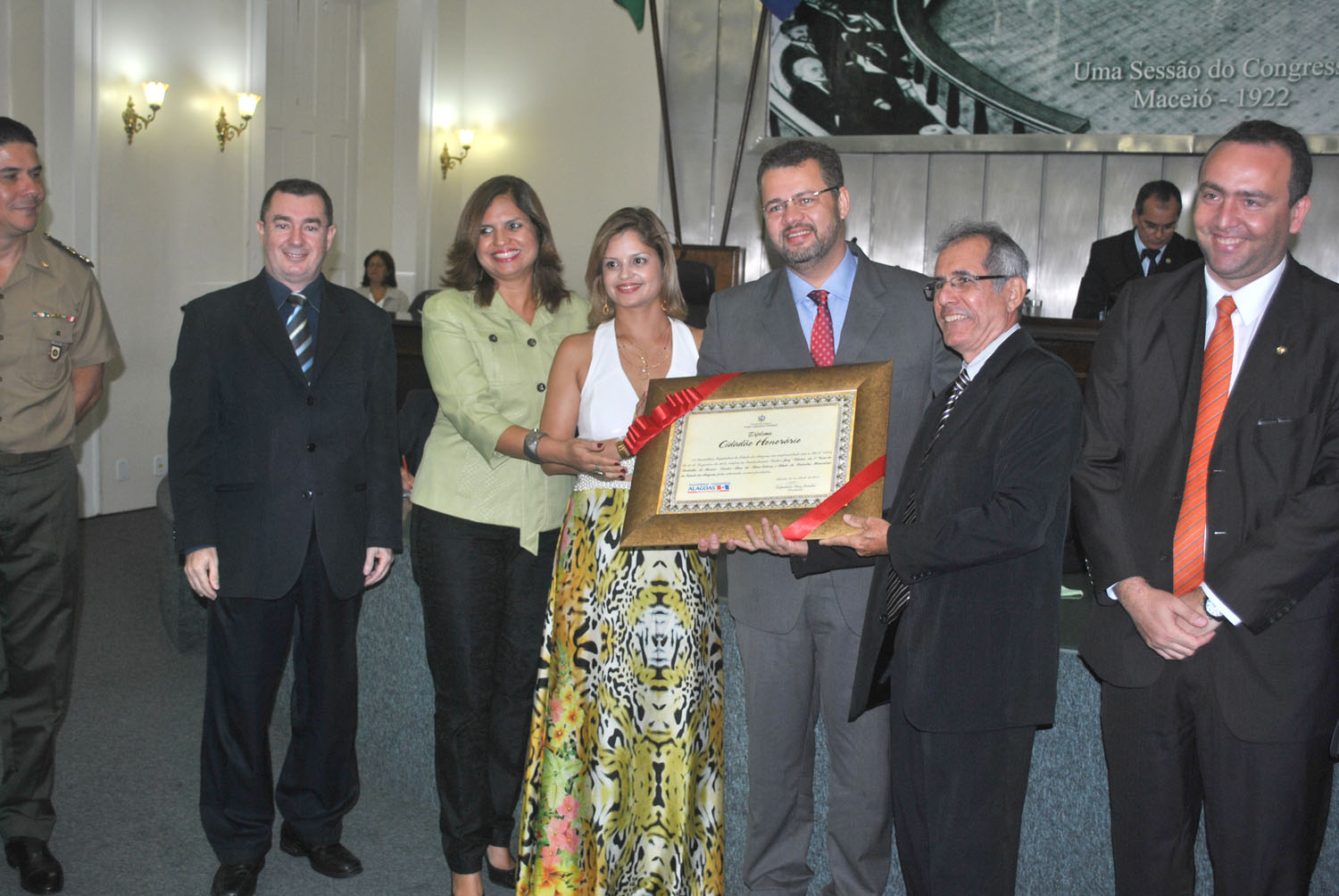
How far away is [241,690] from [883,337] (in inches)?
67.7

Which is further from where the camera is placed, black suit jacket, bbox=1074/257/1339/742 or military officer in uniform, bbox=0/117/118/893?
military officer in uniform, bbox=0/117/118/893

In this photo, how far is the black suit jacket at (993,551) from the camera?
1980mm

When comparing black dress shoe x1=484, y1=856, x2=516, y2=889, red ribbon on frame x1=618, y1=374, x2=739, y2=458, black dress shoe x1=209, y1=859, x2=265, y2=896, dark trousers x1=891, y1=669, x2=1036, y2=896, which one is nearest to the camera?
dark trousers x1=891, y1=669, x2=1036, y2=896

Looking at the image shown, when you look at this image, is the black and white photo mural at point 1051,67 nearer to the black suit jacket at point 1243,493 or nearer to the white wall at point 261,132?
the white wall at point 261,132

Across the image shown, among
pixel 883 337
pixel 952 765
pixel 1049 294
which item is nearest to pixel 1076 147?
pixel 1049 294

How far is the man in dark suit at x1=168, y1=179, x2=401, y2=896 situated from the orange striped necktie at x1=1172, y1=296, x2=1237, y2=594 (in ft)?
5.91

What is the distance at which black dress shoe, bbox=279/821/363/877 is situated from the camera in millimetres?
2973

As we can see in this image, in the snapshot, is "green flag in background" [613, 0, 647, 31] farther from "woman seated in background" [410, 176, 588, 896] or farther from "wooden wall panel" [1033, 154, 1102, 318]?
"woman seated in background" [410, 176, 588, 896]

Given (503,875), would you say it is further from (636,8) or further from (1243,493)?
(636,8)

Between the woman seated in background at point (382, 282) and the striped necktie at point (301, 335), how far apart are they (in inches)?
252

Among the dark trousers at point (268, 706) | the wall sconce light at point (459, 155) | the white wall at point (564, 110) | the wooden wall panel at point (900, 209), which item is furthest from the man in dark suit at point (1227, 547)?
the wall sconce light at point (459, 155)

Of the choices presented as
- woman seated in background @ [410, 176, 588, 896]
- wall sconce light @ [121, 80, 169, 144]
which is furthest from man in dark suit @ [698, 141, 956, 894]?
wall sconce light @ [121, 80, 169, 144]

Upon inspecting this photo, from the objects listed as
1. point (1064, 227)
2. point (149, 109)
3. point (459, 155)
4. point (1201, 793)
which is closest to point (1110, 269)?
point (1064, 227)

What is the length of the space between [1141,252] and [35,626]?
220 inches
